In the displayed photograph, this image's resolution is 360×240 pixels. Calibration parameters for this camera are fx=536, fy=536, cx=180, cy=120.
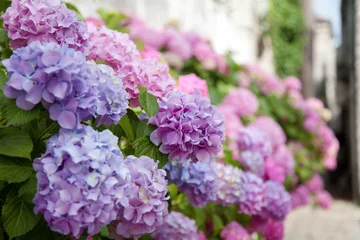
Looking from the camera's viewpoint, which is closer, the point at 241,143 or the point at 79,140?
the point at 79,140

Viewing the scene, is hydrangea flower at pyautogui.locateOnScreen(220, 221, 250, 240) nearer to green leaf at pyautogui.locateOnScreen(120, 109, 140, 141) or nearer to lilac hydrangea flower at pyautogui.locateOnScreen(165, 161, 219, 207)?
lilac hydrangea flower at pyautogui.locateOnScreen(165, 161, 219, 207)

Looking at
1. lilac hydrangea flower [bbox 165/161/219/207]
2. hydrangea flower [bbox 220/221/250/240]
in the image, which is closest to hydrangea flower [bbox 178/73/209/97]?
lilac hydrangea flower [bbox 165/161/219/207]

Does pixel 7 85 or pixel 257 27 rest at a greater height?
pixel 7 85

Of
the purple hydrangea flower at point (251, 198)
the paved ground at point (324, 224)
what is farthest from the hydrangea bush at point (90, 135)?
the paved ground at point (324, 224)

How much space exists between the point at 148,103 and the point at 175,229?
57 cm

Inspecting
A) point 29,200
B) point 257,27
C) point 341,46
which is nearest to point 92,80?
point 29,200

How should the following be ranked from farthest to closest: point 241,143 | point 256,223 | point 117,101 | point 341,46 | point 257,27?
1. point 341,46
2. point 257,27
3. point 241,143
4. point 256,223
5. point 117,101

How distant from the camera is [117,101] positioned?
93cm

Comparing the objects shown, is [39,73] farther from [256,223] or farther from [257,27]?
[257,27]

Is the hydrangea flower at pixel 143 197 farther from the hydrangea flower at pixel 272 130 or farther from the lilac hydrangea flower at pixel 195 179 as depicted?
the hydrangea flower at pixel 272 130

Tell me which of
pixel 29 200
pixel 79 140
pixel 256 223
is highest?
pixel 79 140

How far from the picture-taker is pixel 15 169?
0.87m

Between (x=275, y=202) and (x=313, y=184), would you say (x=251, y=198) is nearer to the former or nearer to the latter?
(x=275, y=202)

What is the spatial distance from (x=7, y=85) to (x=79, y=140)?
140 mm
